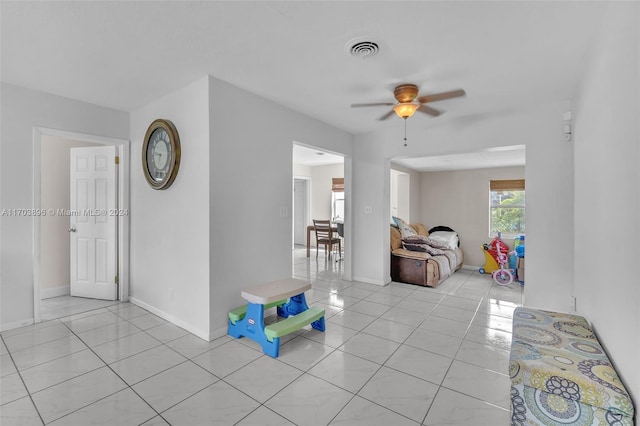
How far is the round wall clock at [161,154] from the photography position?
2.86 metres

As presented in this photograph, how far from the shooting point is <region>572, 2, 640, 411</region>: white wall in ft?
4.10

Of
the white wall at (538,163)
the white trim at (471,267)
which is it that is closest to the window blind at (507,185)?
the white trim at (471,267)

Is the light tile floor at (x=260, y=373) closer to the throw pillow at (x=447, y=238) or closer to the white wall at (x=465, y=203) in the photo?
the throw pillow at (x=447, y=238)

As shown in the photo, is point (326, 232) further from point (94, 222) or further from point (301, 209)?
point (94, 222)

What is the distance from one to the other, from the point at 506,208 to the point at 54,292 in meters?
7.89

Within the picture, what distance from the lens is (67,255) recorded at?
3936 mm

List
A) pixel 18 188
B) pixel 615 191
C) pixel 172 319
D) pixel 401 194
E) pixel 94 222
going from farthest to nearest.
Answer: pixel 401 194
pixel 94 222
pixel 172 319
pixel 18 188
pixel 615 191

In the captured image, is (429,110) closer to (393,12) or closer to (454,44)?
(454,44)

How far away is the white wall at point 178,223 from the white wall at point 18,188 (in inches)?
34.4

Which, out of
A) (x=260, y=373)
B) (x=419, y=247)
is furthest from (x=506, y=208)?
(x=260, y=373)

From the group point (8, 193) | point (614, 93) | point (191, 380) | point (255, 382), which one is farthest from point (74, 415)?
point (614, 93)

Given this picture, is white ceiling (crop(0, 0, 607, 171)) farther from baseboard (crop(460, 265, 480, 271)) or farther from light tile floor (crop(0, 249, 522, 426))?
baseboard (crop(460, 265, 480, 271))

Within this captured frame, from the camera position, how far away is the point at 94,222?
3.70 metres

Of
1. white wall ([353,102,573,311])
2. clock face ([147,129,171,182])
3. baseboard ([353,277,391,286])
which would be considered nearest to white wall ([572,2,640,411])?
white wall ([353,102,573,311])
